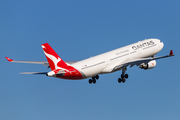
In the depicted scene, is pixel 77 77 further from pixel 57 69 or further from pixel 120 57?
pixel 120 57

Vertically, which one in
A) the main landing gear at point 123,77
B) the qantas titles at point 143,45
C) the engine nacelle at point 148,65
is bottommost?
the main landing gear at point 123,77

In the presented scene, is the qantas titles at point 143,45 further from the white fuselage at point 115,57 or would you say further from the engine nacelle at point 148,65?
the engine nacelle at point 148,65

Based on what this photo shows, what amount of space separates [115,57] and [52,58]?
1213 cm

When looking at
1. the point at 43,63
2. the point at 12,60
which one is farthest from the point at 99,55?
the point at 12,60

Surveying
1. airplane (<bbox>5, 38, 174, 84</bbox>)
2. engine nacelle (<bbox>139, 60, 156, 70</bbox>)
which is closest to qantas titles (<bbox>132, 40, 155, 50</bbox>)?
airplane (<bbox>5, 38, 174, 84</bbox>)

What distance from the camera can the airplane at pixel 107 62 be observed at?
56.2m

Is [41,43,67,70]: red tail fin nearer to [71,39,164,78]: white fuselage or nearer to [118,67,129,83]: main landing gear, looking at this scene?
[71,39,164,78]: white fuselage

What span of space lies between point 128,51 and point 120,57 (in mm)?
2453

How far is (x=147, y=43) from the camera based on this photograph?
6844 centimetres

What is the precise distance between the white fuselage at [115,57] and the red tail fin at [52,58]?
108 inches

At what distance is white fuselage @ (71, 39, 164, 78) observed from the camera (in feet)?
193

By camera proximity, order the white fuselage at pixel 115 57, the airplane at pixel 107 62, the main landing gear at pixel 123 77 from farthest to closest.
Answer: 1. the main landing gear at pixel 123 77
2. the white fuselage at pixel 115 57
3. the airplane at pixel 107 62

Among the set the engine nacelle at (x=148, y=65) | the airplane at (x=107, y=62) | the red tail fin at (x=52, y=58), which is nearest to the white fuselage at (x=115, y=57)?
the airplane at (x=107, y=62)

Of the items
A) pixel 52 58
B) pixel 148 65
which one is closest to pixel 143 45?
pixel 148 65
